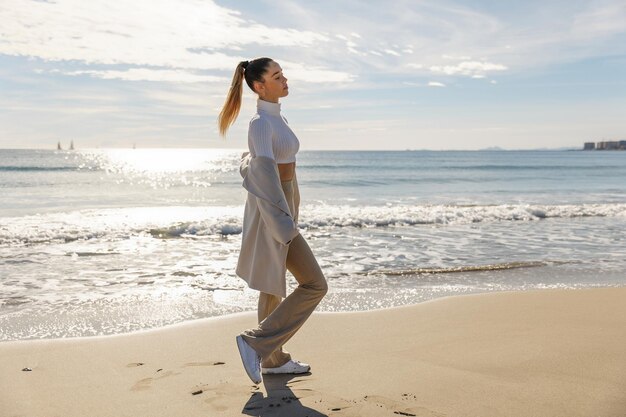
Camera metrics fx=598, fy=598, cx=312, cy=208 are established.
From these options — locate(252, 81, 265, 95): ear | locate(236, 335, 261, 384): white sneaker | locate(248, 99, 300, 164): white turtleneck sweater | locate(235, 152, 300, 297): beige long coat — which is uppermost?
locate(252, 81, 265, 95): ear

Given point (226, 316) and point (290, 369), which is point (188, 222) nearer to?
point (226, 316)

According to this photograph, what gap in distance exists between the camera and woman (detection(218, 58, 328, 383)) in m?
3.59

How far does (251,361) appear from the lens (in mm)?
3713

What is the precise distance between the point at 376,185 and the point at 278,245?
3464cm

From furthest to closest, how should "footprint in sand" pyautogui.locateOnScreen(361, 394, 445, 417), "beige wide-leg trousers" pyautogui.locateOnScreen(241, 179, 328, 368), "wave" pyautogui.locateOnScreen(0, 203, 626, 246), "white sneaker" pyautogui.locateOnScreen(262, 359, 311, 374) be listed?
"wave" pyautogui.locateOnScreen(0, 203, 626, 246), "white sneaker" pyautogui.locateOnScreen(262, 359, 311, 374), "beige wide-leg trousers" pyautogui.locateOnScreen(241, 179, 328, 368), "footprint in sand" pyautogui.locateOnScreen(361, 394, 445, 417)

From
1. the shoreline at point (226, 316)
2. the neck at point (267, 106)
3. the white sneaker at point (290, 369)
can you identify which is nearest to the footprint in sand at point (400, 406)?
the white sneaker at point (290, 369)

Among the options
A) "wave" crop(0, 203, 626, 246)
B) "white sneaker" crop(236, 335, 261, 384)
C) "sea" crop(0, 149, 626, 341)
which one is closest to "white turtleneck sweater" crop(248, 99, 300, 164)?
"white sneaker" crop(236, 335, 261, 384)

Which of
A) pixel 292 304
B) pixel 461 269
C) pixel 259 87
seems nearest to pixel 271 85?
pixel 259 87

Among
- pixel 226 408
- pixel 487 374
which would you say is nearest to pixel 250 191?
pixel 226 408

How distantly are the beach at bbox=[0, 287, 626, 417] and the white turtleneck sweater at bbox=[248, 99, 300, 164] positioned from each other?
1474mm

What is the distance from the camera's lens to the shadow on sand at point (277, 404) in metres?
3.35

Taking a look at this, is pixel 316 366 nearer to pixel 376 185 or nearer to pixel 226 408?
pixel 226 408

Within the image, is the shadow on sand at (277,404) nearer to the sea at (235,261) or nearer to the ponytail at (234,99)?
the ponytail at (234,99)

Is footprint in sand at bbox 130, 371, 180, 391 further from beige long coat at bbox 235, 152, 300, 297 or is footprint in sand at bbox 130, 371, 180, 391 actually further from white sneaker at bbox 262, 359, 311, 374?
beige long coat at bbox 235, 152, 300, 297
